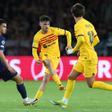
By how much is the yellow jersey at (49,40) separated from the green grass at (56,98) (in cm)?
113

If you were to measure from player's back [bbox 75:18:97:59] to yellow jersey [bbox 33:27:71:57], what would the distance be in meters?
1.64

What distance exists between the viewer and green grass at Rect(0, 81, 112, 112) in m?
13.5

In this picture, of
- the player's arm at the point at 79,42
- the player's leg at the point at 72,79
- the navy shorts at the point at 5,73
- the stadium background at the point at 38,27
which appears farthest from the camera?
the stadium background at the point at 38,27

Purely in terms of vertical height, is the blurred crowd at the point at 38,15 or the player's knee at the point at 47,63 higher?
the blurred crowd at the point at 38,15

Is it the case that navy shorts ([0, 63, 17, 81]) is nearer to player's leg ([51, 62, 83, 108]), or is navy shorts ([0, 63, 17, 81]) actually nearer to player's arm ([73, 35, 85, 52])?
player's leg ([51, 62, 83, 108])

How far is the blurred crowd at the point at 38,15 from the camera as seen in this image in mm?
27413

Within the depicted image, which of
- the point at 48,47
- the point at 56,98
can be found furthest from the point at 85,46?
the point at 56,98

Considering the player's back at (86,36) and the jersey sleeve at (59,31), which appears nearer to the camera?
the player's back at (86,36)

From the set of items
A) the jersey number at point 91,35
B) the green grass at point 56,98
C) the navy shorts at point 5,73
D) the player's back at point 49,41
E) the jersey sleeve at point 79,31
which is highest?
the jersey sleeve at point 79,31

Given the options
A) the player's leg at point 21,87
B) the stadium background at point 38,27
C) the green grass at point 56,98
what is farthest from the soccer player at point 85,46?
the stadium background at point 38,27

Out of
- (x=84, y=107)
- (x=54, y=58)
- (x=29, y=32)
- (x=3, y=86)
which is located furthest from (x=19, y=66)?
(x=84, y=107)

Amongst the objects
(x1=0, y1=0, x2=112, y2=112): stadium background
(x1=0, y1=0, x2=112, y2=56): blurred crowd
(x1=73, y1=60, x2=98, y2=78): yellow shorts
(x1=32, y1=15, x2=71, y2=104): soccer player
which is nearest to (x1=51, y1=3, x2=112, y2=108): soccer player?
(x1=73, y1=60, x2=98, y2=78): yellow shorts

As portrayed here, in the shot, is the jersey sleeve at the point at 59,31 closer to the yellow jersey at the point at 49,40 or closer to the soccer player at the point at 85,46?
the yellow jersey at the point at 49,40

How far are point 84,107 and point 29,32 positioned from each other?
1413 cm
